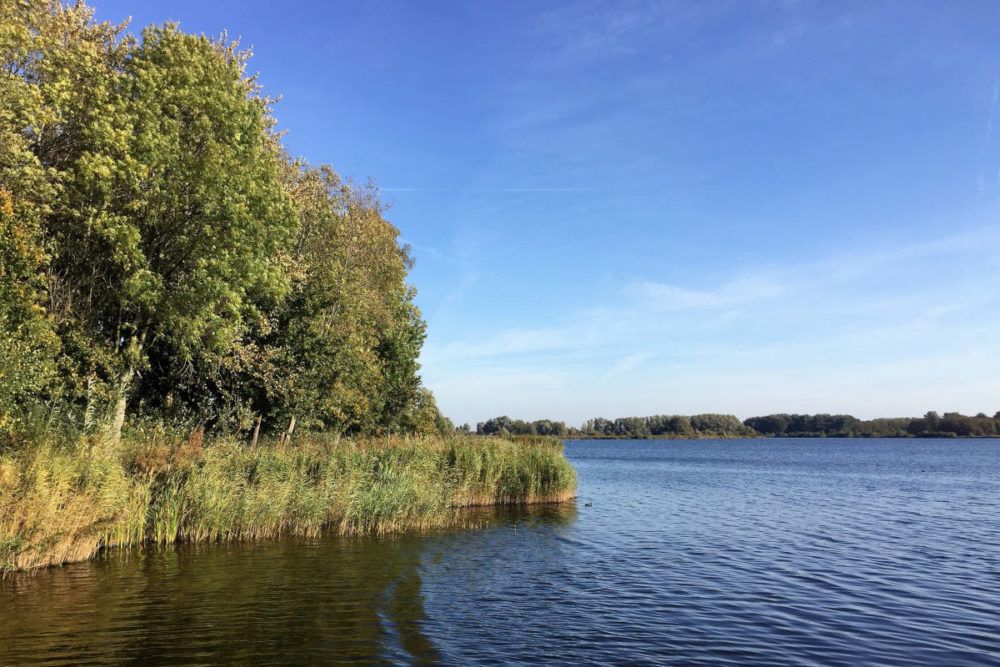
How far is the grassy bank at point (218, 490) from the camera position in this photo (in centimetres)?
1373

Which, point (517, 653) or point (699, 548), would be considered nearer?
point (517, 653)

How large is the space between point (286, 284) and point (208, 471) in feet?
26.5

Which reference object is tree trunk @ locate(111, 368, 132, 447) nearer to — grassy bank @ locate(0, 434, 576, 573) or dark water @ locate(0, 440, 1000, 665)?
grassy bank @ locate(0, 434, 576, 573)

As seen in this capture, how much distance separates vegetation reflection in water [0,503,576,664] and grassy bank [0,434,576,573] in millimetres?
692

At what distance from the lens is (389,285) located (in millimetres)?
39594

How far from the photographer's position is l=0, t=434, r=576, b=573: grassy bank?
45.1 ft

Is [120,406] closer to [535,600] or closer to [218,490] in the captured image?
[218,490]

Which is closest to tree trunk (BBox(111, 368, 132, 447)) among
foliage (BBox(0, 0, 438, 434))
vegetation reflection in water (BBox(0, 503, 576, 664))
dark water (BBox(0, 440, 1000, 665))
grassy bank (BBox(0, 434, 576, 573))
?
foliage (BBox(0, 0, 438, 434))

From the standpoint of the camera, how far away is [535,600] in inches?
557

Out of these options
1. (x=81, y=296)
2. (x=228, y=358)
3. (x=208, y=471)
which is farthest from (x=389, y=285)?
(x=208, y=471)

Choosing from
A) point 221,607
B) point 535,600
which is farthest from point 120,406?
point 535,600

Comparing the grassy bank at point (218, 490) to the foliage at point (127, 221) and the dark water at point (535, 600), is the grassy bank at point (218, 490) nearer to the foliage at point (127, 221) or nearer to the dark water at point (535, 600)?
the dark water at point (535, 600)

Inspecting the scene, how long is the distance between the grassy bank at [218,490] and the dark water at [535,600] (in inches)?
33.8

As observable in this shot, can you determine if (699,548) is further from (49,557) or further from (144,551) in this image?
(49,557)
